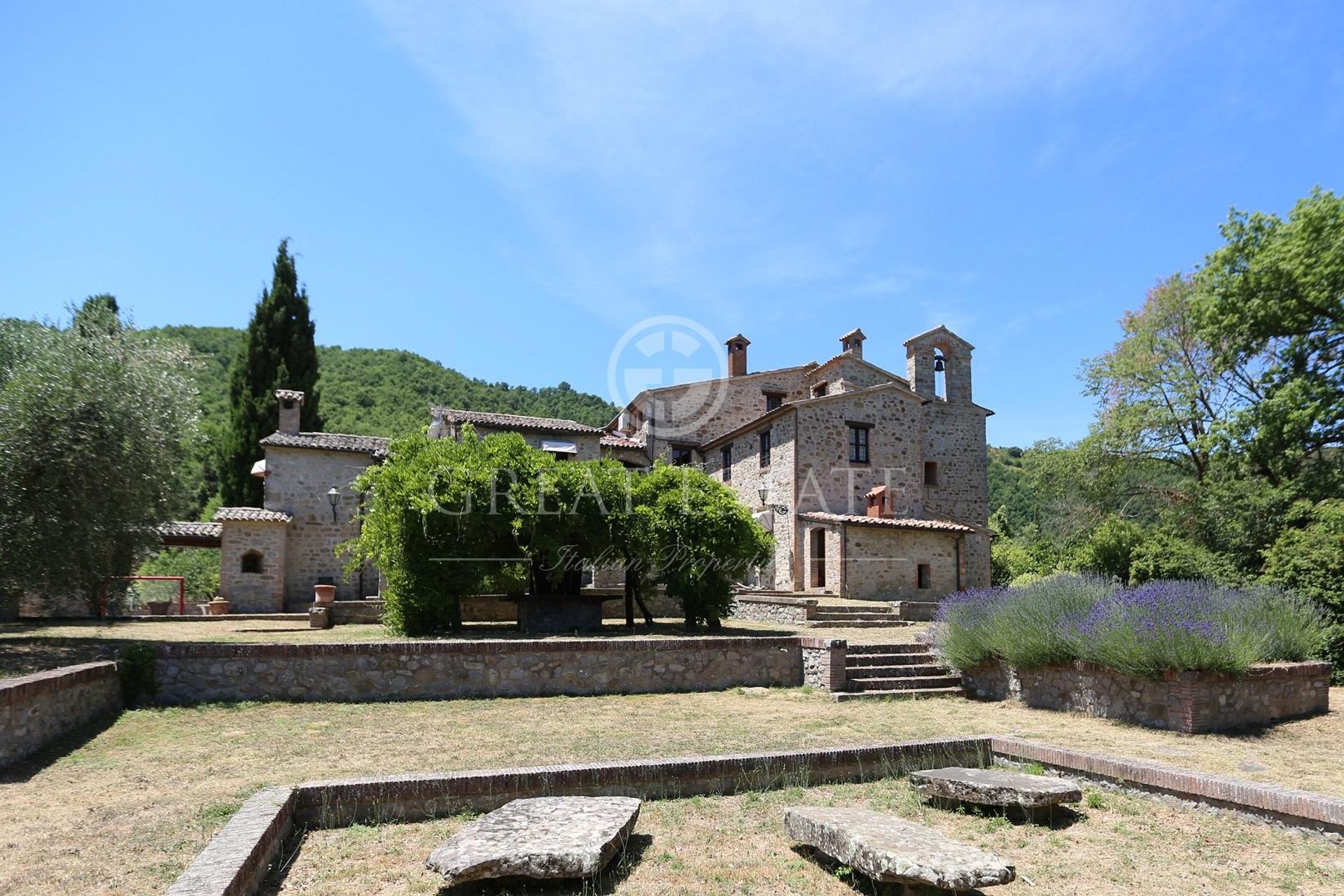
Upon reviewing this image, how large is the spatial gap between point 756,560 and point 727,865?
33.6ft

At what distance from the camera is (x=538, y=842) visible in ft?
13.5

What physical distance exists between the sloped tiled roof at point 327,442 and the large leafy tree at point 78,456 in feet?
36.4

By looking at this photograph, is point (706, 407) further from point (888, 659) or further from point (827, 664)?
point (827, 664)

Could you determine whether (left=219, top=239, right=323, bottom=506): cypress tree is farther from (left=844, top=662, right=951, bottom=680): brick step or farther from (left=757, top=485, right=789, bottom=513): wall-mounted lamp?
(left=844, top=662, right=951, bottom=680): brick step

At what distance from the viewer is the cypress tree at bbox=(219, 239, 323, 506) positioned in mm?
29625

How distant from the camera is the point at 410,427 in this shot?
36219 mm

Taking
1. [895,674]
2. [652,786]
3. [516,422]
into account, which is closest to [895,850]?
[652,786]

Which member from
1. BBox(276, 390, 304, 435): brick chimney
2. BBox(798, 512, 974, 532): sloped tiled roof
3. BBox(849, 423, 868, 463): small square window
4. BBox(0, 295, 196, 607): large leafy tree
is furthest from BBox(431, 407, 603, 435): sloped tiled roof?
BBox(0, 295, 196, 607): large leafy tree

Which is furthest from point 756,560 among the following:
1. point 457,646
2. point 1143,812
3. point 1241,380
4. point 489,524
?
point 1241,380

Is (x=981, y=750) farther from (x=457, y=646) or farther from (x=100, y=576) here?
(x=100, y=576)

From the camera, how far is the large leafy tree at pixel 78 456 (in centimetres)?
948

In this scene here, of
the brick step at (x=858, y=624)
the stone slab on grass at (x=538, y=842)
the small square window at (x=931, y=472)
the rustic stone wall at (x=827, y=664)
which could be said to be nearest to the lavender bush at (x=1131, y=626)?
the rustic stone wall at (x=827, y=664)

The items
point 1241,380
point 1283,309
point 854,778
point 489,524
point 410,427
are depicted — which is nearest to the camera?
point 854,778

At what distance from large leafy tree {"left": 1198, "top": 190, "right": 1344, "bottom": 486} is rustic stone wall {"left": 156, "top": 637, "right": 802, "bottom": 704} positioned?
11.4 m
